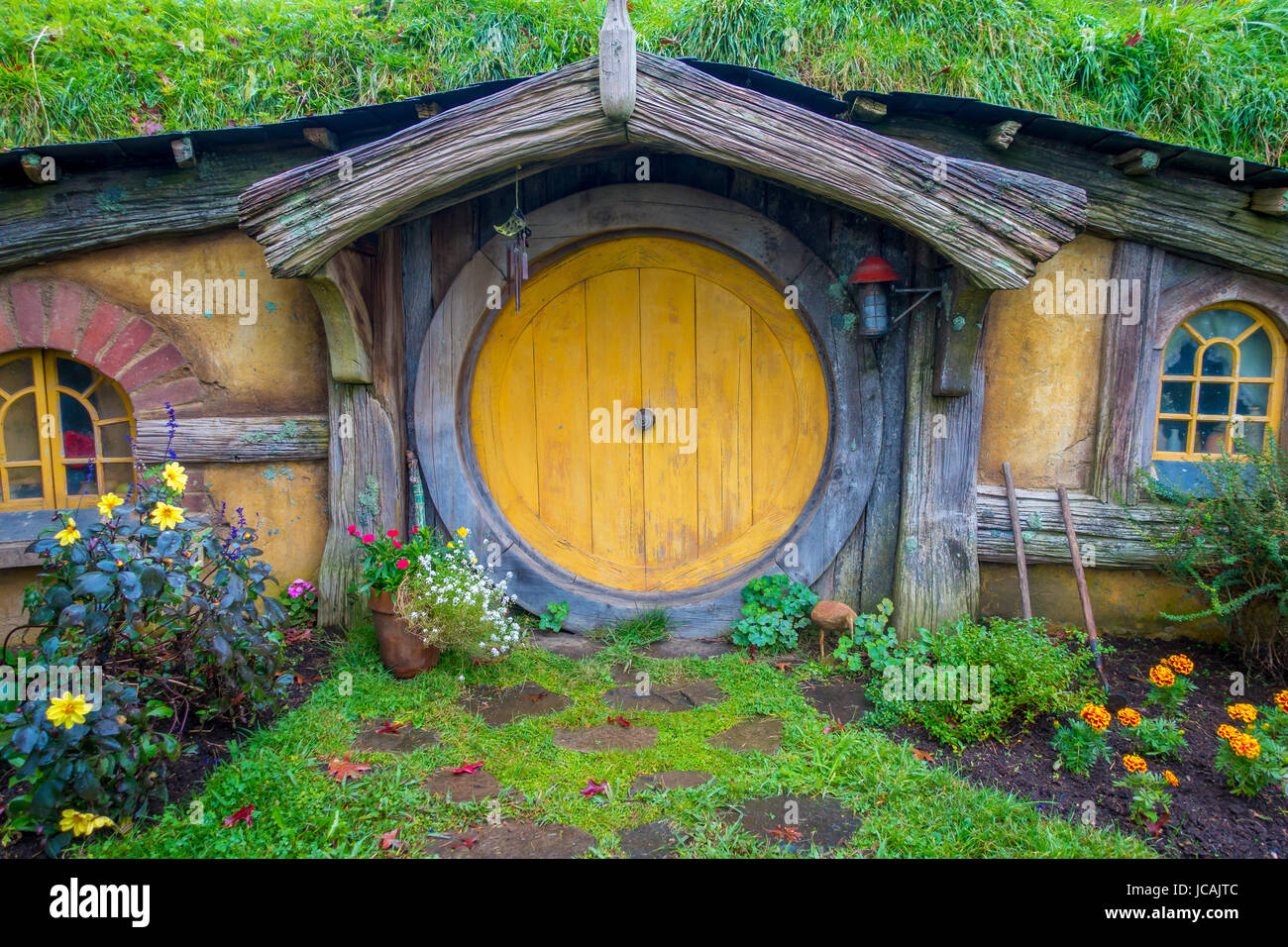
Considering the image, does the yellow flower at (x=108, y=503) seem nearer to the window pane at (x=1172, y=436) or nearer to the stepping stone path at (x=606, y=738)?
the stepping stone path at (x=606, y=738)

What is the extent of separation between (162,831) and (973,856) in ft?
8.93

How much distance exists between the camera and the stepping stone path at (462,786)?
8.87ft

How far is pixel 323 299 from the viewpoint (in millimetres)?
3639

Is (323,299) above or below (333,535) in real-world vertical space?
above

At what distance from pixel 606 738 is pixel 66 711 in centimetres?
194

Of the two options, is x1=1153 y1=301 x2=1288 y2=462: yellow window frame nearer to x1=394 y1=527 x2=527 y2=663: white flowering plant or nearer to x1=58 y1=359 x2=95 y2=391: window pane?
x1=394 y1=527 x2=527 y2=663: white flowering plant

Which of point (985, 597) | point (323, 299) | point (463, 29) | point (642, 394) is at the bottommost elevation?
point (985, 597)

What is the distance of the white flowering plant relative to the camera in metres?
3.50

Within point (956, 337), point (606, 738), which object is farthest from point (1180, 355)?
point (606, 738)

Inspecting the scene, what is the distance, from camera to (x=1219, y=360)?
399cm

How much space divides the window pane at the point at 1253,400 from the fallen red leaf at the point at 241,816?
520cm

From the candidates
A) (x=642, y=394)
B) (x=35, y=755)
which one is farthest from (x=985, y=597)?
(x=35, y=755)

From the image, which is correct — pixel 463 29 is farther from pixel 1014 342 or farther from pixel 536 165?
pixel 1014 342

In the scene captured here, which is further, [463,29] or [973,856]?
[463,29]
